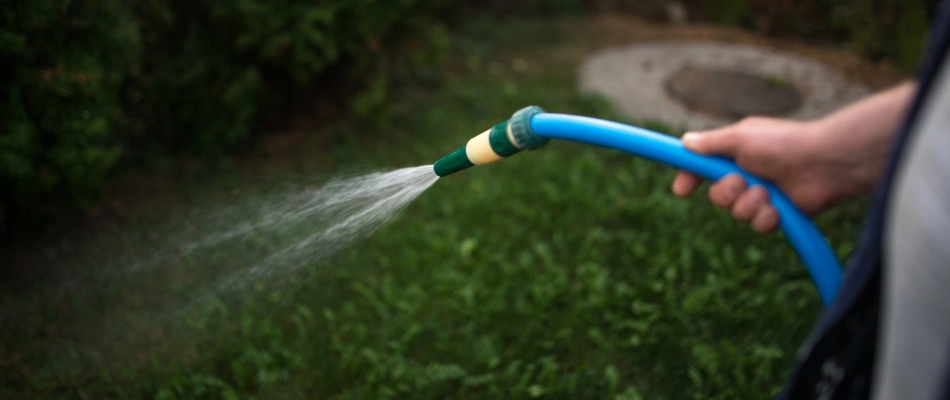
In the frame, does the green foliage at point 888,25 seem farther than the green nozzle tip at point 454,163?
Yes

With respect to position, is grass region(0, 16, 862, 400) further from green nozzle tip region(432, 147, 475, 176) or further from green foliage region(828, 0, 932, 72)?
green foliage region(828, 0, 932, 72)

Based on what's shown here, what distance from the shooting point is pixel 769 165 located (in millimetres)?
1529

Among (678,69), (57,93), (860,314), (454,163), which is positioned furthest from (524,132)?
(678,69)

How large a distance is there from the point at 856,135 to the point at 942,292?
65 centimetres

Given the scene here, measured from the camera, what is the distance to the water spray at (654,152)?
1.52m

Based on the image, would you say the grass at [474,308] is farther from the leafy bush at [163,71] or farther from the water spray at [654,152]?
the water spray at [654,152]

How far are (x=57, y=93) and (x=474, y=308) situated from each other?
1811 mm

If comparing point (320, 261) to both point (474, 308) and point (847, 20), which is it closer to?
point (474, 308)

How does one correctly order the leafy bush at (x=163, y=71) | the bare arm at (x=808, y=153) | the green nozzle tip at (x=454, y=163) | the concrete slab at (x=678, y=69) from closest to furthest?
1. the bare arm at (x=808, y=153)
2. the green nozzle tip at (x=454, y=163)
3. the leafy bush at (x=163, y=71)
4. the concrete slab at (x=678, y=69)

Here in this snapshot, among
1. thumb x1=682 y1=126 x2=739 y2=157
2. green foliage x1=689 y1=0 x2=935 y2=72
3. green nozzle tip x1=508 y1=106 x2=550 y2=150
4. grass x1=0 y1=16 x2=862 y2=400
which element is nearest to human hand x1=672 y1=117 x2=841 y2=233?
thumb x1=682 y1=126 x2=739 y2=157

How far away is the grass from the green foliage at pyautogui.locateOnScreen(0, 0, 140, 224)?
40cm

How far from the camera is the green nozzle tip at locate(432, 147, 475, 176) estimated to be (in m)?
1.86

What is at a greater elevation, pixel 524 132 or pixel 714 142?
pixel 524 132

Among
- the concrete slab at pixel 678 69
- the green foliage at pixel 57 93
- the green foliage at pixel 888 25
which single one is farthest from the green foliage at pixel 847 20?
the green foliage at pixel 57 93
